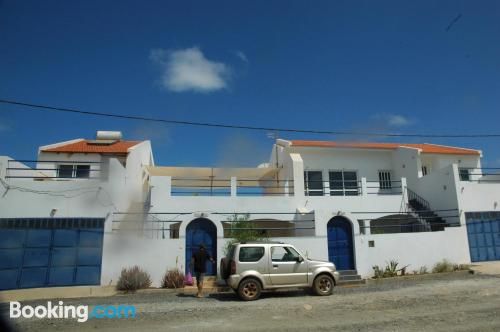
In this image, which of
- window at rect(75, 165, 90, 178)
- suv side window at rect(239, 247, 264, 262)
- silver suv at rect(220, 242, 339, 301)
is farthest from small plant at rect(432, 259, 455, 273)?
window at rect(75, 165, 90, 178)

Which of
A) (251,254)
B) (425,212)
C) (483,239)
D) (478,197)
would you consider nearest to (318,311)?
(251,254)

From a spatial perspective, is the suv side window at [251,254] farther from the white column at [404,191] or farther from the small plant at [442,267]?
the white column at [404,191]

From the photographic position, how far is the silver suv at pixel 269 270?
472 inches

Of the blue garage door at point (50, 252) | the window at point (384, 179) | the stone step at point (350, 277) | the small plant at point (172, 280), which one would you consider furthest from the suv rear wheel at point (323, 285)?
the window at point (384, 179)

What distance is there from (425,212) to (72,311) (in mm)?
17668

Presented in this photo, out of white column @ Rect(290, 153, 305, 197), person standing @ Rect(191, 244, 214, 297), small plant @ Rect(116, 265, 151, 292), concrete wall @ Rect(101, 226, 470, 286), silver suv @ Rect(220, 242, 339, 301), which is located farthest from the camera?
white column @ Rect(290, 153, 305, 197)

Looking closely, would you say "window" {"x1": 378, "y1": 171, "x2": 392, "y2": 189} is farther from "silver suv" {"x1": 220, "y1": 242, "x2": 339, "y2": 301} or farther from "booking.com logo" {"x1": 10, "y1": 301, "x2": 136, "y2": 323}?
"booking.com logo" {"x1": 10, "y1": 301, "x2": 136, "y2": 323}

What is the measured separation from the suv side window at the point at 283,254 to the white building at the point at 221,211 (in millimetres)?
3486

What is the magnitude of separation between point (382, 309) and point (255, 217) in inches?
387

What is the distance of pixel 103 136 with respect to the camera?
25719mm

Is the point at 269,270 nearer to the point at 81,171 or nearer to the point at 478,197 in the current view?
the point at 478,197

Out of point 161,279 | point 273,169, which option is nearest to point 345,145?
point 273,169

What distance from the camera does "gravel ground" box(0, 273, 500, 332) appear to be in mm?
8375

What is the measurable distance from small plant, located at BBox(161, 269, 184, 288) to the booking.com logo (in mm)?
3279
